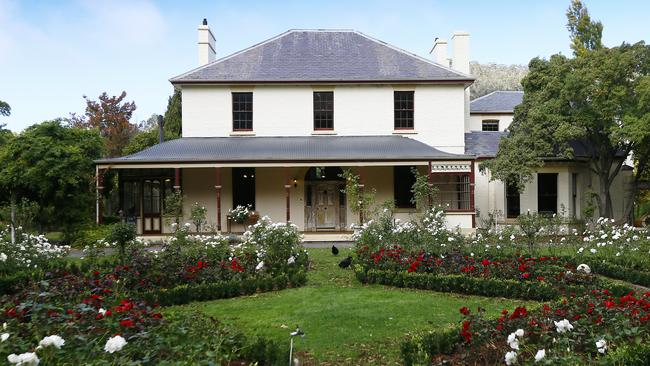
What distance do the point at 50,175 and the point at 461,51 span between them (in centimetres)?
1767

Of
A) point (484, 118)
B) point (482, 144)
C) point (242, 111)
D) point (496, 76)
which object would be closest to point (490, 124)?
point (484, 118)

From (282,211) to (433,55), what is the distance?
1097 cm

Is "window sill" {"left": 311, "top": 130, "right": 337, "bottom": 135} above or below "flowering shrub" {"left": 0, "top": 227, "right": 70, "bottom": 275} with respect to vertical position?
above

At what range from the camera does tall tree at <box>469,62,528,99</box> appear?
78312 millimetres

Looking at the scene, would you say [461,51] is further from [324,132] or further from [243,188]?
[243,188]

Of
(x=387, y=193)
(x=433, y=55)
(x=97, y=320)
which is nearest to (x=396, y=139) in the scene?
(x=387, y=193)

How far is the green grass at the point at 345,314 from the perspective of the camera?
263 inches

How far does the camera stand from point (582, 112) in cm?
1969

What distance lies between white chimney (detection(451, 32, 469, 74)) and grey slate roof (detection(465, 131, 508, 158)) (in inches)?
120

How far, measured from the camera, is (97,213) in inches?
736

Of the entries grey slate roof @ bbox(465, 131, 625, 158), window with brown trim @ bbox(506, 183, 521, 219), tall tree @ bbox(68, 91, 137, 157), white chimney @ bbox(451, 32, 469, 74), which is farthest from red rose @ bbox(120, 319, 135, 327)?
tall tree @ bbox(68, 91, 137, 157)

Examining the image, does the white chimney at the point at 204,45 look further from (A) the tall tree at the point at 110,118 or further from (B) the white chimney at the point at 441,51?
(A) the tall tree at the point at 110,118

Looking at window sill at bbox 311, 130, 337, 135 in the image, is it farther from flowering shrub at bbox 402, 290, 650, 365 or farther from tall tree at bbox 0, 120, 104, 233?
flowering shrub at bbox 402, 290, 650, 365

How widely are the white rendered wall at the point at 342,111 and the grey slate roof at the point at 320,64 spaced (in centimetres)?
41
